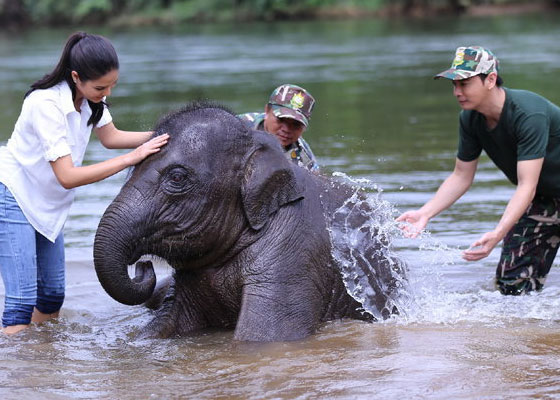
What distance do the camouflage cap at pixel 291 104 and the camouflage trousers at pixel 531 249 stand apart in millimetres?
1916

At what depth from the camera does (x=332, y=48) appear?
119 ft

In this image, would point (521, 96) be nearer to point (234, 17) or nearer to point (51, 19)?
point (234, 17)

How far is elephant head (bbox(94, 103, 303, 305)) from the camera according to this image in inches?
242

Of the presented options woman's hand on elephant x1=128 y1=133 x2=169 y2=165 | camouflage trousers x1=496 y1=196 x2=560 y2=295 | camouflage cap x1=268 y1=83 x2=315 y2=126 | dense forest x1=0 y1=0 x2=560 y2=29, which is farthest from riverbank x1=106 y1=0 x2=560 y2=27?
woman's hand on elephant x1=128 y1=133 x2=169 y2=165

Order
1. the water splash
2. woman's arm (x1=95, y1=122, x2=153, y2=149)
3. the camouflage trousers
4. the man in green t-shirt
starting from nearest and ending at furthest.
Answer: the water splash → woman's arm (x1=95, y1=122, x2=153, y2=149) → the man in green t-shirt → the camouflage trousers

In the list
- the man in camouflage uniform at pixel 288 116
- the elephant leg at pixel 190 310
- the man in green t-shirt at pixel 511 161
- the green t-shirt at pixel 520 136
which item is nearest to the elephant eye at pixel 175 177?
the elephant leg at pixel 190 310

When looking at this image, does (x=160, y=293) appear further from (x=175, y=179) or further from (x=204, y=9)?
(x=204, y=9)

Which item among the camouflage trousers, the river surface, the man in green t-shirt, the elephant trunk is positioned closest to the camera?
the river surface

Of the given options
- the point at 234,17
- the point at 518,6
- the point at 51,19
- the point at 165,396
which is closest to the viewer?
the point at 165,396

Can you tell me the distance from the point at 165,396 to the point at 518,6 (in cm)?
4973

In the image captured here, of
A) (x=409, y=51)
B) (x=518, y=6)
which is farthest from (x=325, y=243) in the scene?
(x=518, y=6)

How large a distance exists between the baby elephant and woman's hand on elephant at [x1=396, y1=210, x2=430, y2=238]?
973 millimetres

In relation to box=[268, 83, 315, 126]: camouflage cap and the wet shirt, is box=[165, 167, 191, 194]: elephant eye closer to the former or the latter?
box=[268, 83, 315, 126]: camouflage cap

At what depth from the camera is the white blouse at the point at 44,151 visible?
6367 millimetres
